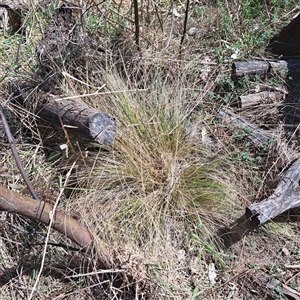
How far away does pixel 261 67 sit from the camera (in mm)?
3441

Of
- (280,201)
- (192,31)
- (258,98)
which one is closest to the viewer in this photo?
(280,201)

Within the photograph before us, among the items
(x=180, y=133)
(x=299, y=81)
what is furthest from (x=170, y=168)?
(x=299, y=81)

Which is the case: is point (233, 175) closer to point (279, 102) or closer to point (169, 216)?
point (169, 216)

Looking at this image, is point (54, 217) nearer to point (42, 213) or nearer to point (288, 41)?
point (42, 213)

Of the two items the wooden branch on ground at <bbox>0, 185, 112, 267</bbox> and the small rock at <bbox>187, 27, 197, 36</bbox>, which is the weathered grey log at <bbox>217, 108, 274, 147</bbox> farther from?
the wooden branch on ground at <bbox>0, 185, 112, 267</bbox>

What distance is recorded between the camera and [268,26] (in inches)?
151

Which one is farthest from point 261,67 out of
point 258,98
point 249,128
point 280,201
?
point 280,201

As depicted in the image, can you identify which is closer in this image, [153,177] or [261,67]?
[153,177]

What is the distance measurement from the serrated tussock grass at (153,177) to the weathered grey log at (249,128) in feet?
1.00

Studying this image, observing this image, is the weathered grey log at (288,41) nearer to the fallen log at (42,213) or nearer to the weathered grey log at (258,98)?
the weathered grey log at (258,98)

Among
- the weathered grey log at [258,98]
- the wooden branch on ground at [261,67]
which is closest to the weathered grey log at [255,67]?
the wooden branch on ground at [261,67]

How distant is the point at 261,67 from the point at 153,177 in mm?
1379

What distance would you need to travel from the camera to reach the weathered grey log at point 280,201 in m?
2.54

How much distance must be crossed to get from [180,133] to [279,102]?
3.03 feet
